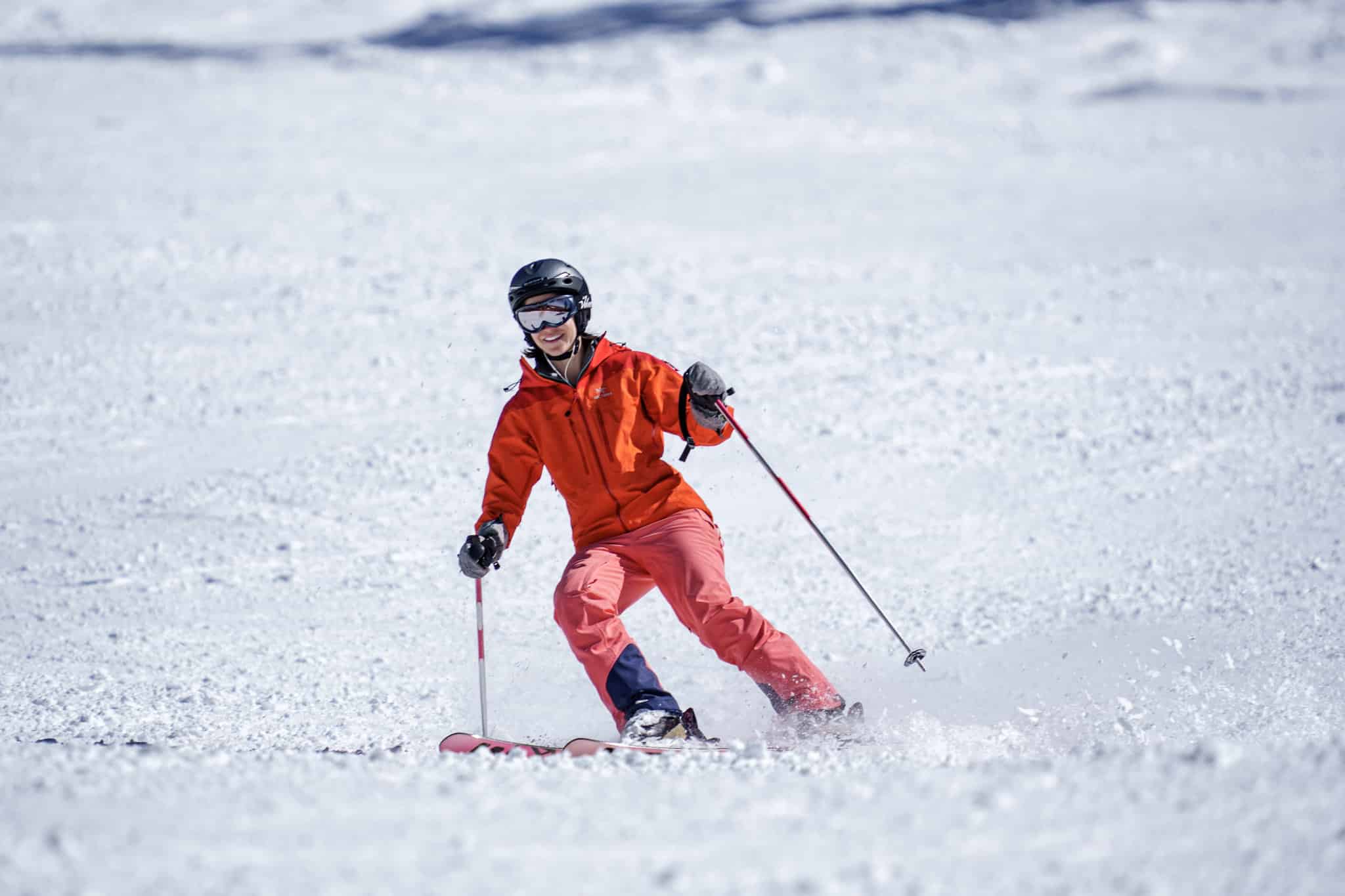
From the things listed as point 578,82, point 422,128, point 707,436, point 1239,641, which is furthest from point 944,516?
point 578,82

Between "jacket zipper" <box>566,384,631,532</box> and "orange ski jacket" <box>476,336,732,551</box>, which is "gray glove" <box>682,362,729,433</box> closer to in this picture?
"orange ski jacket" <box>476,336,732,551</box>

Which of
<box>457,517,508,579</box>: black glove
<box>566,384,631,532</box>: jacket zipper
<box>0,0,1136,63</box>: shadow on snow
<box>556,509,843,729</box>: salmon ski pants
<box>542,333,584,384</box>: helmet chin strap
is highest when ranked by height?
<box>0,0,1136,63</box>: shadow on snow

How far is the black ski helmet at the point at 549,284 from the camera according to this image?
4.26 m

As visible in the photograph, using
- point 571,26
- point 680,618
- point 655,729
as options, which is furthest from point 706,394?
point 571,26

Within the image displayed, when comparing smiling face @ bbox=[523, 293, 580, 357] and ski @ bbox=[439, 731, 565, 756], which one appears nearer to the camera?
ski @ bbox=[439, 731, 565, 756]

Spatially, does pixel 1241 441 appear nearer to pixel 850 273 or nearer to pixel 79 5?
pixel 850 273

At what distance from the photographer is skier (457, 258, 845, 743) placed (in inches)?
159

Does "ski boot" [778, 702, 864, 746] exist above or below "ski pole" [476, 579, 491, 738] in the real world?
below

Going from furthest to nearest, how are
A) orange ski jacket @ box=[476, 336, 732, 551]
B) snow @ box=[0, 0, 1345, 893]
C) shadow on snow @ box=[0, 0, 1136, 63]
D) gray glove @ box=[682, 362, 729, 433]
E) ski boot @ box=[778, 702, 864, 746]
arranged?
shadow on snow @ box=[0, 0, 1136, 63] < orange ski jacket @ box=[476, 336, 732, 551] < gray glove @ box=[682, 362, 729, 433] < ski boot @ box=[778, 702, 864, 746] < snow @ box=[0, 0, 1345, 893]

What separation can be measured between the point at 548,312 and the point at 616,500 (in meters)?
0.64

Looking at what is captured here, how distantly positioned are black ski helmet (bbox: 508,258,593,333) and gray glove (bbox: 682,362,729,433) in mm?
410

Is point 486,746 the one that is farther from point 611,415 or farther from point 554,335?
point 554,335

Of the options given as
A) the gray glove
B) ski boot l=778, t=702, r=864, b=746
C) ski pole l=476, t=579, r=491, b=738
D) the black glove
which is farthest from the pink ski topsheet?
the gray glove

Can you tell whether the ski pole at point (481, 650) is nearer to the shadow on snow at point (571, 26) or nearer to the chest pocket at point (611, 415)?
the chest pocket at point (611, 415)
